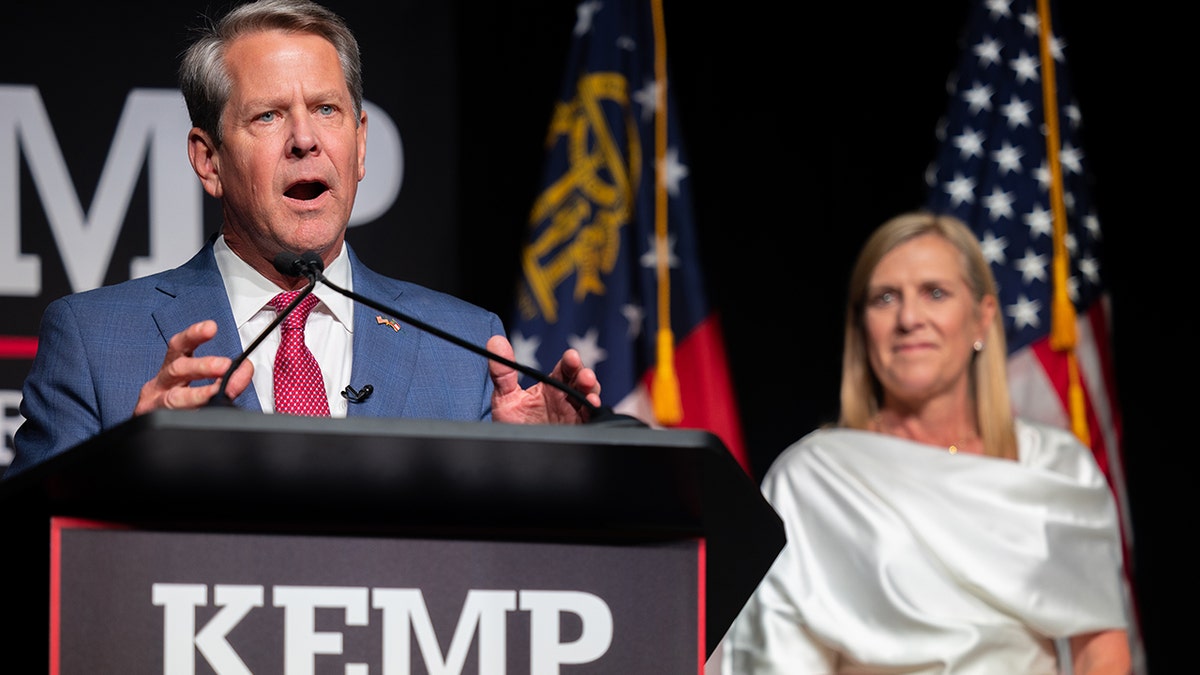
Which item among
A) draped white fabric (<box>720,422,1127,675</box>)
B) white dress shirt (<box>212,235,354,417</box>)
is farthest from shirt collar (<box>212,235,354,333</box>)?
draped white fabric (<box>720,422,1127,675</box>)

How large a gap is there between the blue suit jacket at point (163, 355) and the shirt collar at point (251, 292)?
0.06 feet

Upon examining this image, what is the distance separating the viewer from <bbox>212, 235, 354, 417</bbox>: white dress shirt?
5.34 ft

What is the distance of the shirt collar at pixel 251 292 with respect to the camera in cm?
166

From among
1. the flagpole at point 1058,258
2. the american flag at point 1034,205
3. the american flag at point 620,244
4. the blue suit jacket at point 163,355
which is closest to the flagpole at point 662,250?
the american flag at point 620,244

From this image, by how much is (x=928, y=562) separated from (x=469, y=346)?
2040 millimetres

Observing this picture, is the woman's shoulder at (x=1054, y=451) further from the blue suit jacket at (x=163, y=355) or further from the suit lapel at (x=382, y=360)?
the suit lapel at (x=382, y=360)

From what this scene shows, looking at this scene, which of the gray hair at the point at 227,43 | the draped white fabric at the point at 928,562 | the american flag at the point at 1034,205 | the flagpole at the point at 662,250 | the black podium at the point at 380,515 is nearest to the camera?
the black podium at the point at 380,515

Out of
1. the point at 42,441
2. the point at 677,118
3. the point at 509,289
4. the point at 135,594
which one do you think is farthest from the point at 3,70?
the point at 135,594

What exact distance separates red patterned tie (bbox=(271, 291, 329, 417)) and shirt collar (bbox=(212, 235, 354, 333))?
0.26 feet

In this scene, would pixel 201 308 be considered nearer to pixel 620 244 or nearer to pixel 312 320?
pixel 312 320

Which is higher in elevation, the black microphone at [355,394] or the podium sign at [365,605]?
the black microphone at [355,394]

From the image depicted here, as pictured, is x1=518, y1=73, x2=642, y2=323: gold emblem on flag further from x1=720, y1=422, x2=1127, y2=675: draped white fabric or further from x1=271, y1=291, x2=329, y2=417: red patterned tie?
x1=271, y1=291, x2=329, y2=417: red patterned tie

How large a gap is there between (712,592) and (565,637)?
0.21m

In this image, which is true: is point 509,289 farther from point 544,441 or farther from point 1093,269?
point 544,441
